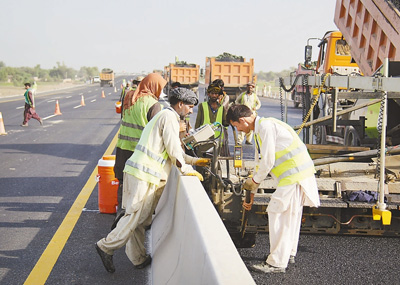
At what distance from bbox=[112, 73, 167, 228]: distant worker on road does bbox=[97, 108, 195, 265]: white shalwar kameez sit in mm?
1364

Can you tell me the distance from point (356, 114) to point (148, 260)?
6393 millimetres

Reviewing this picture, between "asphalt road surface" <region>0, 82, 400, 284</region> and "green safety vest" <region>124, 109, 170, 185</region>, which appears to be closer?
"green safety vest" <region>124, 109, 170, 185</region>

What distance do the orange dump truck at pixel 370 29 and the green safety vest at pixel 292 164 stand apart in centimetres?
265

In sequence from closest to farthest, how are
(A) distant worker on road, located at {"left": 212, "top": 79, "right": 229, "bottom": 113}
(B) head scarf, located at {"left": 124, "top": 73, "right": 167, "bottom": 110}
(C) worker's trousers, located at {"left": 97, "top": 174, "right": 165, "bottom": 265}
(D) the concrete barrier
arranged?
(D) the concrete barrier, (C) worker's trousers, located at {"left": 97, "top": 174, "right": 165, "bottom": 265}, (B) head scarf, located at {"left": 124, "top": 73, "right": 167, "bottom": 110}, (A) distant worker on road, located at {"left": 212, "top": 79, "right": 229, "bottom": 113}

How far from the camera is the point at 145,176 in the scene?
4.66 metres

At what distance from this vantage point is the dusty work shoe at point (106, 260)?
4.69 m

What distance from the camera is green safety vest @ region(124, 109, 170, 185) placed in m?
4.67

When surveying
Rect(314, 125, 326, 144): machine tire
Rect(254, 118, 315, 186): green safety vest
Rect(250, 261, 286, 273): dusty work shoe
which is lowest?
Rect(250, 261, 286, 273): dusty work shoe

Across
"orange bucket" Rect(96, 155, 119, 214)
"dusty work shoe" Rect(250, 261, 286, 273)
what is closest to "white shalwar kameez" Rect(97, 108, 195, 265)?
"dusty work shoe" Rect(250, 261, 286, 273)

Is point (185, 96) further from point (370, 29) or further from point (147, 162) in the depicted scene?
point (370, 29)

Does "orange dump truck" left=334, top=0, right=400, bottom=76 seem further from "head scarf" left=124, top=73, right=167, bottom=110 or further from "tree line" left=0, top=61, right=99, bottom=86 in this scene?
"tree line" left=0, top=61, right=99, bottom=86

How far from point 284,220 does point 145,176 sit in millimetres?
1330

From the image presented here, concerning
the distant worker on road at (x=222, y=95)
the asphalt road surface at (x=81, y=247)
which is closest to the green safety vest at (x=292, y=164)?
the asphalt road surface at (x=81, y=247)

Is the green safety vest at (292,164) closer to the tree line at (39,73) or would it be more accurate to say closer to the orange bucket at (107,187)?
the orange bucket at (107,187)
